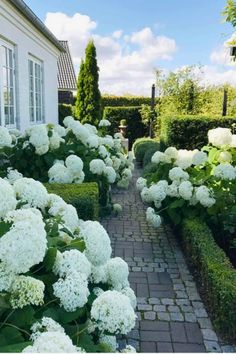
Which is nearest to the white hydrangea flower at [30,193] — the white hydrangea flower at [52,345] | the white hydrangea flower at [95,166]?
the white hydrangea flower at [52,345]

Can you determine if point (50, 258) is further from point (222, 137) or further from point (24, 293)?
point (222, 137)

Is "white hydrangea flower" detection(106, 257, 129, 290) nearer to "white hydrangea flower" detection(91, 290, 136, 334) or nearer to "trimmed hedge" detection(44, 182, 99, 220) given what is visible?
"white hydrangea flower" detection(91, 290, 136, 334)

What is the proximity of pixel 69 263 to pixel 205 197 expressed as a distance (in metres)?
2.80

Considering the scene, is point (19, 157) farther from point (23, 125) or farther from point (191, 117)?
point (191, 117)

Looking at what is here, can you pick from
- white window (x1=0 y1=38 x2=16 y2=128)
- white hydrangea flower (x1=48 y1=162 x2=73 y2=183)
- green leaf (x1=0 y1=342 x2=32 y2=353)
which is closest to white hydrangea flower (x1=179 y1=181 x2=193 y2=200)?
white hydrangea flower (x1=48 y1=162 x2=73 y2=183)

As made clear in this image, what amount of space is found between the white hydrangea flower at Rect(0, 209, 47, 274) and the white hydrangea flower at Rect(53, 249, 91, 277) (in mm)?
260

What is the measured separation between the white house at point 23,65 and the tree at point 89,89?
4.83m

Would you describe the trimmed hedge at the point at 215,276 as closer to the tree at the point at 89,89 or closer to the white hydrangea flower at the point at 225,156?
the white hydrangea flower at the point at 225,156

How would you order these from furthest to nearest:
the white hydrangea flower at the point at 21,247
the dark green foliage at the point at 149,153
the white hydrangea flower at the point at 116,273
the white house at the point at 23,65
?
1. the dark green foliage at the point at 149,153
2. the white house at the point at 23,65
3. the white hydrangea flower at the point at 116,273
4. the white hydrangea flower at the point at 21,247

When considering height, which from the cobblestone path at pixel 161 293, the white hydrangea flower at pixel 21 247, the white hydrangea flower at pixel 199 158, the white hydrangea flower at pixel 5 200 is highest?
the white hydrangea flower at pixel 5 200

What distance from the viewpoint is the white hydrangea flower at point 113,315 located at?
163cm

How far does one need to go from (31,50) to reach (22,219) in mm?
8135

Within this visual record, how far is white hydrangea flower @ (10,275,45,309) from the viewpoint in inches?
64.0

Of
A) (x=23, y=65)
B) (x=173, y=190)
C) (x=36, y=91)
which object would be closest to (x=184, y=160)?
(x=173, y=190)
